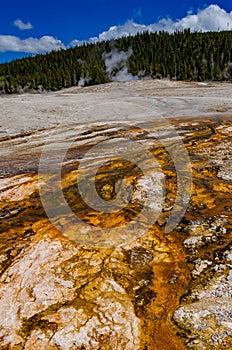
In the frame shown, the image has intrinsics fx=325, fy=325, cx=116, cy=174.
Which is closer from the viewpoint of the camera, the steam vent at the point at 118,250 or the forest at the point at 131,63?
the steam vent at the point at 118,250

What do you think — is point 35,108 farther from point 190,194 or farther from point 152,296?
point 152,296

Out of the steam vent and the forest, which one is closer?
the steam vent

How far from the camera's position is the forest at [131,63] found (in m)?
40.6

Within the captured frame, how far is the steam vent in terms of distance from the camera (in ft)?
6.95

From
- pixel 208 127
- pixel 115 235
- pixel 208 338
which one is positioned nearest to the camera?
pixel 208 338

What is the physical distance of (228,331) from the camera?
2.02 metres

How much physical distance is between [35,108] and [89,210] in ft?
29.1

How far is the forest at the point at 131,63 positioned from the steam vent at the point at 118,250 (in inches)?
1434

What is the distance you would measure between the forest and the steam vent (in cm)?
3641

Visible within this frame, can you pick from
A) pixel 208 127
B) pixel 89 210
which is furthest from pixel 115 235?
Answer: pixel 208 127

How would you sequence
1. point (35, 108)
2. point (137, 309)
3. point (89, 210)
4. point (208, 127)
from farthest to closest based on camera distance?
point (35, 108) → point (208, 127) → point (89, 210) → point (137, 309)

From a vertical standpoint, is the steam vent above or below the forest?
below

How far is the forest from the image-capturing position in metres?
40.6

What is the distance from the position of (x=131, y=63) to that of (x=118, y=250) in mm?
44113
